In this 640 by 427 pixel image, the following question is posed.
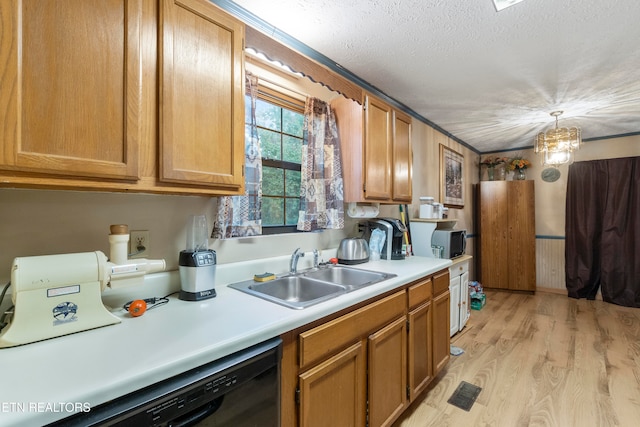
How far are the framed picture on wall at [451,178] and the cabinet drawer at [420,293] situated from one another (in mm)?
2053

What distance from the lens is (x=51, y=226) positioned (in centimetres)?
106

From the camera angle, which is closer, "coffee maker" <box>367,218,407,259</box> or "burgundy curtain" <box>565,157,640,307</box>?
"coffee maker" <box>367,218,407,259</box>

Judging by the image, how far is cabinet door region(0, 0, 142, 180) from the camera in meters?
0.77

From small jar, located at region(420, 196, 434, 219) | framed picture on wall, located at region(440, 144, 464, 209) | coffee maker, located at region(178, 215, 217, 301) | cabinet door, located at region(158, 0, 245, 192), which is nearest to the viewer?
cabinet door, located at region(158, 0, 245, 192)

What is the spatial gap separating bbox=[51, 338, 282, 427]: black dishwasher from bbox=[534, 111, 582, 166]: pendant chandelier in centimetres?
343

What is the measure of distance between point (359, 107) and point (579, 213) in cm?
405

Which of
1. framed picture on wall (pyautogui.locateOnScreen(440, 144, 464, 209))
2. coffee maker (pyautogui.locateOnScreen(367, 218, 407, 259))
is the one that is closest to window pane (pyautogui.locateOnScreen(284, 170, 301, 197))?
coffee maker (pyautogui.locateOnScreen(367, 218, 407, 259))

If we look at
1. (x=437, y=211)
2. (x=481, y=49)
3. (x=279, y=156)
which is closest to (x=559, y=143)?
(x=437, y=211)

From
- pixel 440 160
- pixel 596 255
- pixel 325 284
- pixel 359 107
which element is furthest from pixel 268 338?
pixel 596 255

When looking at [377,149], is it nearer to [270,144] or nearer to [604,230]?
[270,144]

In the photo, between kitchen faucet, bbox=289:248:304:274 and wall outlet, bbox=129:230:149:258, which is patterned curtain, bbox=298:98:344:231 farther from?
wall outlet, bbox=129:230:149:258

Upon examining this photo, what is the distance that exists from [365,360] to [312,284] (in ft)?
1.63

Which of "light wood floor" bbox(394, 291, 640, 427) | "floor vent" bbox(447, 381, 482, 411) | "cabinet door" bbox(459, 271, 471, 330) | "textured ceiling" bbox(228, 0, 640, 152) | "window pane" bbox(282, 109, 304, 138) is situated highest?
"textured ceiling" bbox(228, 0, 640, 152)

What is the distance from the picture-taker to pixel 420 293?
6.15ft
